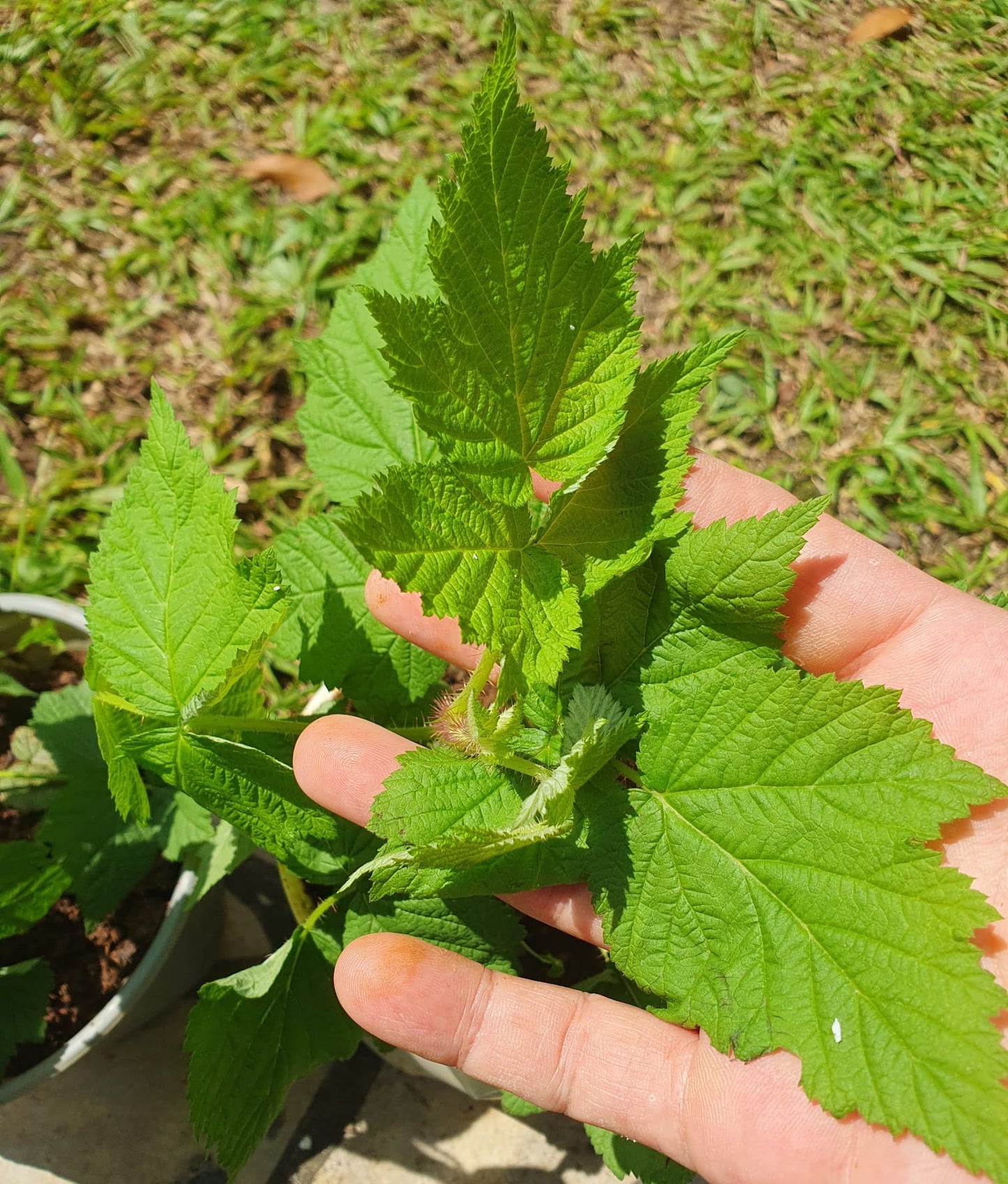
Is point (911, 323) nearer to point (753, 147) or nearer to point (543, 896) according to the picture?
point (753, 147)

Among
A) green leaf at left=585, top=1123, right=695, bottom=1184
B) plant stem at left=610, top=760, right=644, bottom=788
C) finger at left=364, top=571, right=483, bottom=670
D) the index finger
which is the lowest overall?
green leaf at left=585, top=1123, right=695, bottom=1184

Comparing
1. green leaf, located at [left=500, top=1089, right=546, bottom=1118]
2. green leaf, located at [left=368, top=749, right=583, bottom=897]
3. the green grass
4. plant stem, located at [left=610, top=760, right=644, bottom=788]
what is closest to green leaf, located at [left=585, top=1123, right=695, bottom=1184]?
green leaf, located at [left=500, top=1089, right=546, bottom=1118]

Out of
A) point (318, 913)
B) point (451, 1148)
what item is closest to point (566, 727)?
point (318, 913)

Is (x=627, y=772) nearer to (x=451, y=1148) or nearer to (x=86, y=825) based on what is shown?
(x=86, y=825)

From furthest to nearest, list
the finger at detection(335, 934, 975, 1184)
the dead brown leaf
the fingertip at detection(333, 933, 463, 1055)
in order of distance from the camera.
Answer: the dead brown leaf, the fingertip at detection(333, 933, 463, 1055), the finger at detection(335, 934, 975, 1184)

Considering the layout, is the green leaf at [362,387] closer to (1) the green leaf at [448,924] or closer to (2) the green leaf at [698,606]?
(2) the green leaf at [698,606]

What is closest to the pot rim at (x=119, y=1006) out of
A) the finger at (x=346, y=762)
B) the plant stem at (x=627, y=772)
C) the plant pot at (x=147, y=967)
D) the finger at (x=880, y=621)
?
the plant pot at (x=147, y=967)

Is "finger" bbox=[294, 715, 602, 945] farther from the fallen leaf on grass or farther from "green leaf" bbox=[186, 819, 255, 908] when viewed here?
the fallen leaf on grass

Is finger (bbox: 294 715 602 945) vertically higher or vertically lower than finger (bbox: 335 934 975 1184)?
higher
